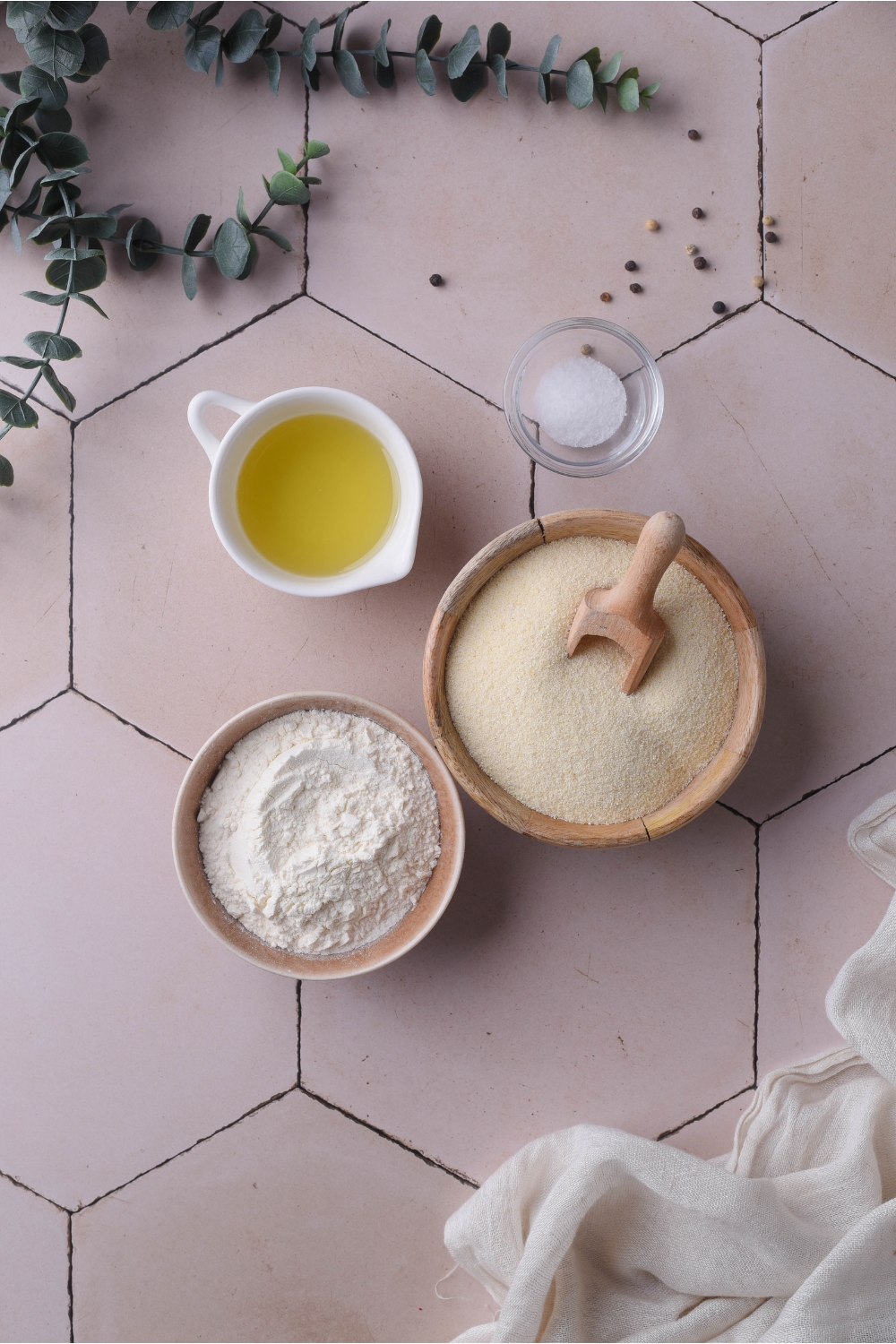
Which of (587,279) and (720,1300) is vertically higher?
(587,279)

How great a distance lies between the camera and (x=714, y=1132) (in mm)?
901

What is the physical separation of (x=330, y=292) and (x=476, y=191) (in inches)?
6.8

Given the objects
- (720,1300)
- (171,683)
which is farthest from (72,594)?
(720,1300)

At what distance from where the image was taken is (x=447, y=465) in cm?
90

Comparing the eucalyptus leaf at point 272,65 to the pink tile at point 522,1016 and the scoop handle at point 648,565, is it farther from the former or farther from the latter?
the pink tile at point 522,1016

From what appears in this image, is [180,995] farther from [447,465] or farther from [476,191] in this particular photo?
[476,191]

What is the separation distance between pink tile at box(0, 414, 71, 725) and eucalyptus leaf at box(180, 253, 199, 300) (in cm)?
18

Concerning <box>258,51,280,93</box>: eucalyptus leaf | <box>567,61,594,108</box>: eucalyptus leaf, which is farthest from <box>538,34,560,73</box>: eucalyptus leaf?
<box>258,51,280,93</box>: eucalyptus leaf

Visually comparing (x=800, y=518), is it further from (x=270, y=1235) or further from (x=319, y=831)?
(x=270, y=1235)

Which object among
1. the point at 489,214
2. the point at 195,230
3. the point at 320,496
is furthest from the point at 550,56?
the point at 320,496

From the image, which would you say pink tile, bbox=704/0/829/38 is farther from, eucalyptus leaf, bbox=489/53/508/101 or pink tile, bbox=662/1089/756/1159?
pink tile, bbox=662/1089/756/1159

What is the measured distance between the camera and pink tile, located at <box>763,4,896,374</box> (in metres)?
0.92

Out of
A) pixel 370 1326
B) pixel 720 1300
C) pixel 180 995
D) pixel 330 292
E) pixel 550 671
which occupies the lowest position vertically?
pixel 370 1326

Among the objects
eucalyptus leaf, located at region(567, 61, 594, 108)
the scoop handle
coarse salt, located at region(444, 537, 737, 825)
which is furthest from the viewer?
eucalyptus leaf, located at region(567, 61, 594, 108)
